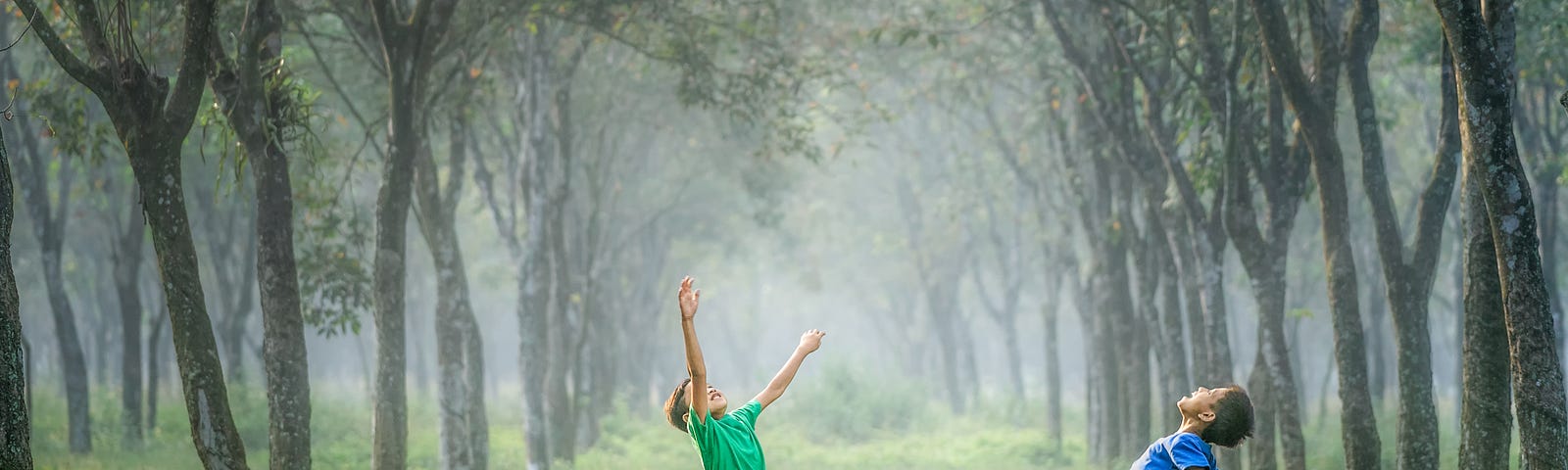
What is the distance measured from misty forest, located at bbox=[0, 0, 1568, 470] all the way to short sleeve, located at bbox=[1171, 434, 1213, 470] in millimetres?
2169

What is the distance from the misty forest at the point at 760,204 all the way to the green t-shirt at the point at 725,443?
130mm

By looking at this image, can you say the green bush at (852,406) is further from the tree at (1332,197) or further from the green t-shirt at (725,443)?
the green t-shirt at (725,443)

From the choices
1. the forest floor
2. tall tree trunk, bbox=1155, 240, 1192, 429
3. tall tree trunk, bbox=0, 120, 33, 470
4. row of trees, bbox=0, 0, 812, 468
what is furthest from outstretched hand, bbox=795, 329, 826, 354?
the forest floor

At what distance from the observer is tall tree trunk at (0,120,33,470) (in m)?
7.25

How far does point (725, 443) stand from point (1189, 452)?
220 cm

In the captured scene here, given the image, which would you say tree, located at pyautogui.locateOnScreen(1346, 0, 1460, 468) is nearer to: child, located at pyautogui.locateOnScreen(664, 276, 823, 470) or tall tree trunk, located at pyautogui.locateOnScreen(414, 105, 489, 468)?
child, located at pyautogui.locateOnScreen(664, 276, 823, 470)

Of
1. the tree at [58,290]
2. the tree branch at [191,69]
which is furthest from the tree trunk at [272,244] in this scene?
the tree at [58,290]

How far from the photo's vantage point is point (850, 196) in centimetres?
5178

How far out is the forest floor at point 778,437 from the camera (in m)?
21.2

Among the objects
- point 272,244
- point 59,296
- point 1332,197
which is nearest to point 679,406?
point 272,244

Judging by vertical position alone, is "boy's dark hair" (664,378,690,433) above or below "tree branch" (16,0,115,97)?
below

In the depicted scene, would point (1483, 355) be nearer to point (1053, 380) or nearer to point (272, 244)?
point (272, 244)

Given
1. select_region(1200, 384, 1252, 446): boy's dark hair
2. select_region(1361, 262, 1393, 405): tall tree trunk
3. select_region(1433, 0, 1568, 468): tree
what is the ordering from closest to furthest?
select_region(1200, 384, 1252, 446): boy's dark hair < select_region(1433, 0, 1568, 468): tree < select_region(1361, 262, 1393, 405): tall tree trunk

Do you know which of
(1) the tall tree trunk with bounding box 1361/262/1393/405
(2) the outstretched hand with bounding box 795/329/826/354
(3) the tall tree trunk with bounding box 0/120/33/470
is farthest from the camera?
(1) the tall tree trunk with bounding box 1361/262/1393/405
